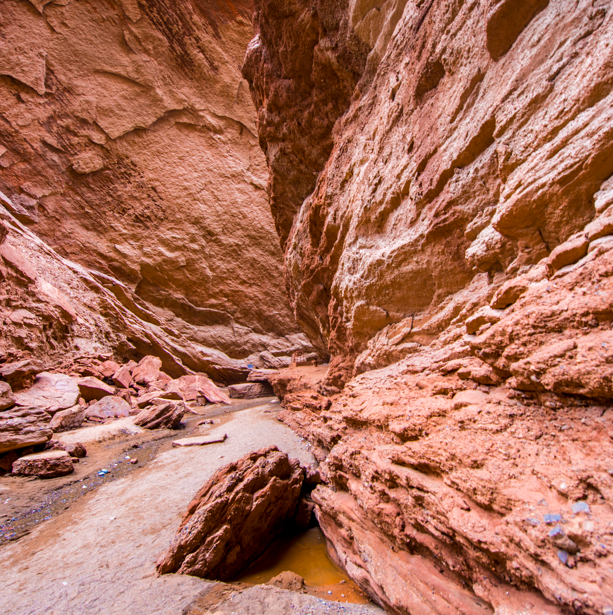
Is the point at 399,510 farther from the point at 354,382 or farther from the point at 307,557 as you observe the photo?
the point at 354,382

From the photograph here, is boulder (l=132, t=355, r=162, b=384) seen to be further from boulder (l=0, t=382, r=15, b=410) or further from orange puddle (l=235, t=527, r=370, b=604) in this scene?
orange puddle (l=235, t=527, r=370, b=604)

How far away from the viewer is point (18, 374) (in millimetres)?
5660

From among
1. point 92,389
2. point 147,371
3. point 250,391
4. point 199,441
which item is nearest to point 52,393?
point 92,389

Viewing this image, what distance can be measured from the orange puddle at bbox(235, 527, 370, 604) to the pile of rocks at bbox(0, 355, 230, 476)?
128 inches

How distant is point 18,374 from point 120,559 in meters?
5.35

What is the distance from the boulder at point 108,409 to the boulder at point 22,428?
2.21m

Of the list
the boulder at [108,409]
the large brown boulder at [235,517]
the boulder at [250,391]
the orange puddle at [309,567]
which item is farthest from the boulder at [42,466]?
the boulder at [250,391]

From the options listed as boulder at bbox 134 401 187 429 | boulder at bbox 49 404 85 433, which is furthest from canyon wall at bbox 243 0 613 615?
boulder at bbox 49 404 85 433

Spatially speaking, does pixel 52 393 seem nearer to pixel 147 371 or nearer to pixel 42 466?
pixel 42 466

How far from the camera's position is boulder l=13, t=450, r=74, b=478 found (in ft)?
12.7

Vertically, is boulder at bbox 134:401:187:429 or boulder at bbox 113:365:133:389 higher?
boulder at bbox 113:365:133:389

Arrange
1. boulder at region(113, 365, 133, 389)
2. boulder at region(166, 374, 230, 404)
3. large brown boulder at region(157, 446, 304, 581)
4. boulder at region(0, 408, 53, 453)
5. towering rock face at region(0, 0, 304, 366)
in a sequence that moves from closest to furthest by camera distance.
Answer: large brown boulder at region(157, 446, 304, 581) → boulder at region(0, 408, 53, 453) → boulder at region(113, 365, 133, 389) → boulder at region(166, 374, 230, 404) → towering rock face at region(0, 0, 304, 366)

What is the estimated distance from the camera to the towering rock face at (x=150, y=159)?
467 inches

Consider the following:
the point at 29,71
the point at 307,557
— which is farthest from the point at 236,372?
the point at 29,71
